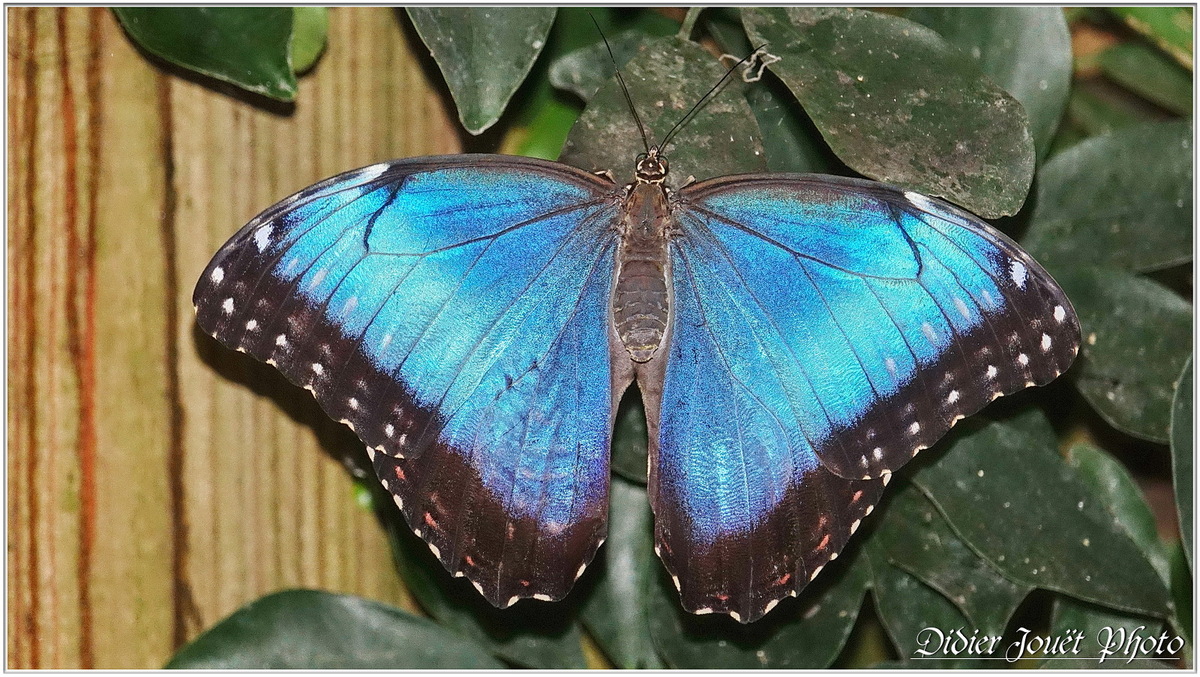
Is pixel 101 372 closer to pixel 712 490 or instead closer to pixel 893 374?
pixel 712 490

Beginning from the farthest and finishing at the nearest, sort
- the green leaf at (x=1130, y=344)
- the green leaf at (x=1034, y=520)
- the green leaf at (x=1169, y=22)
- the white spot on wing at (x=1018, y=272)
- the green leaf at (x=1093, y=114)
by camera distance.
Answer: the green leaf at (x=1093, y=114), the green leaf at (x=1169, y=22), the green leaf at (x=1130, y=344), the green leaf at (x=1034, y=520), the white spot on wing at (x=1018, y=272)

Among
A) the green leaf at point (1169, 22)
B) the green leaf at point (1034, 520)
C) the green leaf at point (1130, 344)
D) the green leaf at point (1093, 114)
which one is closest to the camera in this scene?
the green leaf at point (1034, 520)

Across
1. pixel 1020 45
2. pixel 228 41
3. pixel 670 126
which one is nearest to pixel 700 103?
pixel 670 126

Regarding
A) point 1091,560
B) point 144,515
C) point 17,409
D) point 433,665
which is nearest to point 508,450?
point 433,665

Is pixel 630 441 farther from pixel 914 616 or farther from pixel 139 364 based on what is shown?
pixel 139 364

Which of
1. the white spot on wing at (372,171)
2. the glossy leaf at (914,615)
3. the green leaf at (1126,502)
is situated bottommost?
the glossy leaf at (914,615)

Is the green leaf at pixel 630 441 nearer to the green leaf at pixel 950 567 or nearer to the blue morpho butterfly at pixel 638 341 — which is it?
the blue morpho butterfly at pixel 638 341

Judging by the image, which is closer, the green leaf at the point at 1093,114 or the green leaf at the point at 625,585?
the green leaf at the point at 625,585

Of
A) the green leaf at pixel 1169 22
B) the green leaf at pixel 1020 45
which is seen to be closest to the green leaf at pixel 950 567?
the green leaf at pixel 1020 45
